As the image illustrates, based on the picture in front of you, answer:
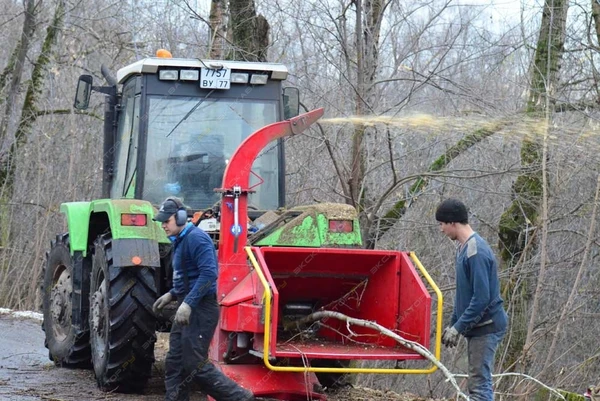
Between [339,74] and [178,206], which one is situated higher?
[339,74]

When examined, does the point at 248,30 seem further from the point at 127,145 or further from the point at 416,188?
the point at 127,145

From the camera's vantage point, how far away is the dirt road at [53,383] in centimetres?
724

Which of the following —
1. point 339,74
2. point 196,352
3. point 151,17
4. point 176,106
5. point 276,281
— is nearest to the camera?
point 196,352

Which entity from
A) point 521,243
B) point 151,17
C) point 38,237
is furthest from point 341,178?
point 151,17

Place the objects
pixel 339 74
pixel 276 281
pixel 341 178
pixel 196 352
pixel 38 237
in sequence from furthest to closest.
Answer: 1. pixel 38 237
2. pixel 339 74
3. pixel 341 178
4. pixel 276 281
5. pixel 196 352

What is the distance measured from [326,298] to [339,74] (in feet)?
15.0

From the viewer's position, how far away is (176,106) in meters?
7.93

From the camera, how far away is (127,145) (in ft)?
26.9

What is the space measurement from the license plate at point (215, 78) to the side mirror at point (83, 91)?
3.66ft

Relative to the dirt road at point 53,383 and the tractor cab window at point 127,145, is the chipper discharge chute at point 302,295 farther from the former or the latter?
the tractor cab window at point 127,145

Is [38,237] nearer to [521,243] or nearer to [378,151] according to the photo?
[378,151]

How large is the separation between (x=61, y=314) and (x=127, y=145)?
197 cm

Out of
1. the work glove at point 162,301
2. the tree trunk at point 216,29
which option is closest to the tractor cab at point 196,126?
the work glove at point 162,301

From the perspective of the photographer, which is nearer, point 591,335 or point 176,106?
point 176,106
